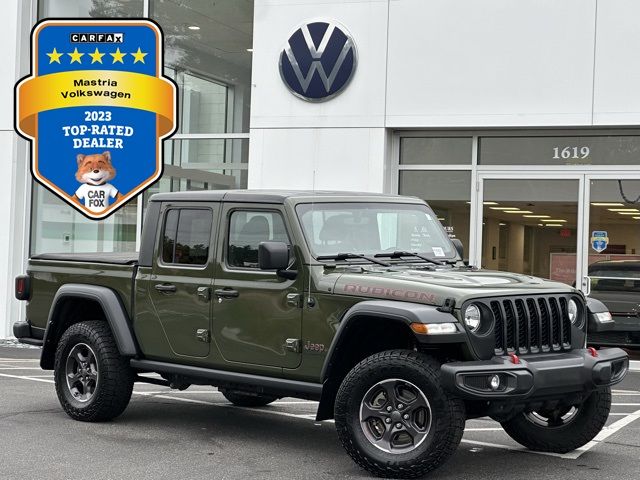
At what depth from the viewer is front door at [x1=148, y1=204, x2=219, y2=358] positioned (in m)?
7.79

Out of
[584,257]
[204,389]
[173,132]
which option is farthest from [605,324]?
[173,132]

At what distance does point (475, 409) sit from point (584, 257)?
7801 mm

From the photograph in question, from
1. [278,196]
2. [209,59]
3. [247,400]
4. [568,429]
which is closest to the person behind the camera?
[568,429]

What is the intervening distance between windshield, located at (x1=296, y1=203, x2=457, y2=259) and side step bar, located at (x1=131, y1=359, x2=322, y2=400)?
35.6 inches

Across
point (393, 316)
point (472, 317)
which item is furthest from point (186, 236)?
point (472, 317)

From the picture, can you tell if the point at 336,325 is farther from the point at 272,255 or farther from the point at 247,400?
the point at 247,400

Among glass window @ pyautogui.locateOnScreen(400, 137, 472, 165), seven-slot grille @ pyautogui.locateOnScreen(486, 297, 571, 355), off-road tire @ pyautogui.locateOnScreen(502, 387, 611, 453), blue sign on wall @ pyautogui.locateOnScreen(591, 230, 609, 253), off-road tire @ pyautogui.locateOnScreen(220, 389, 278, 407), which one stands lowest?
off-road tire @ pyautogui.locateOnScreen(220, 389, 278, 407)

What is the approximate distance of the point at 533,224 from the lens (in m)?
14.1

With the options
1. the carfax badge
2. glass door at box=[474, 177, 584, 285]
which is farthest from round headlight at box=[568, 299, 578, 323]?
the carfax badge

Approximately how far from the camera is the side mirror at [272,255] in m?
7.03

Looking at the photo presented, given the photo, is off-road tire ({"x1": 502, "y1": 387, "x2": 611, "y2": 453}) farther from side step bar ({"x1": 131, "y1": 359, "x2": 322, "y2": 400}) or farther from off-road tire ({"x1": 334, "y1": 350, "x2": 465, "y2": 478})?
side step bar ({"x1": 131, "y1": 359, "x2": 322, "y2": 400})

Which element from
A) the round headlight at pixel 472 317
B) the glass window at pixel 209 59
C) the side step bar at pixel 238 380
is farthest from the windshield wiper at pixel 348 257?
the glass window at pixel 209 59

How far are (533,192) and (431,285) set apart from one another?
Result: 311 inches

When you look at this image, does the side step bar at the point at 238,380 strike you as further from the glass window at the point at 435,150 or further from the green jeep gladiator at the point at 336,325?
the glass window at the point at 435,150
